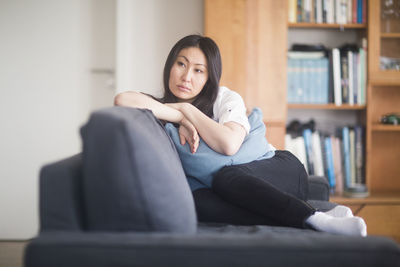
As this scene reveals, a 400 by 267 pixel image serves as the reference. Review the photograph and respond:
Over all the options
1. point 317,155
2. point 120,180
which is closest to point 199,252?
point 120,180

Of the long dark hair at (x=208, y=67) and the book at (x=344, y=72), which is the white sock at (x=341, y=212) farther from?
the book at (x=344, y=72)

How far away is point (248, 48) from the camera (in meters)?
2.50

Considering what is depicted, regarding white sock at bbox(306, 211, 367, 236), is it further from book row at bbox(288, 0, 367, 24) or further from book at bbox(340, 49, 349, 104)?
book row at bbox(288, 0, 367, 24)

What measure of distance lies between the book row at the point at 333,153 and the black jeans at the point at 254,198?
1.17 m

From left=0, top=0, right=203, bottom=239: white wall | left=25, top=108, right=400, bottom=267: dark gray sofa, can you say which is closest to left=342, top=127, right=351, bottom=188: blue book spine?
left=0, top=0, right=203, bottom=239: white wall

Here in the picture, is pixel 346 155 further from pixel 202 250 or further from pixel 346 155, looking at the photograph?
pixel 202 250

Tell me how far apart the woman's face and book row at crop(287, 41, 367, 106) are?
0.96m

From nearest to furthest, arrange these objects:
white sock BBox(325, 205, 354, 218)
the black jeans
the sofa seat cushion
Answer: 1. the sofa seat cushion
2. the black jeans
3. white sock BBox(325, 205, 354, 218)

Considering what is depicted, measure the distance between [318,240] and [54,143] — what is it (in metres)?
2.45

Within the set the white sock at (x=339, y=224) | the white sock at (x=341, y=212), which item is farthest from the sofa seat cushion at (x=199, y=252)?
the white sock at (x=341, y=212)

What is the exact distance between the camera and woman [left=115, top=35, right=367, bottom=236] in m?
1.14

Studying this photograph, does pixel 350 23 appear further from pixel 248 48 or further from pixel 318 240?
pixel 318 240

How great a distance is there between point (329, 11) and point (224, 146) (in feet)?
5.43

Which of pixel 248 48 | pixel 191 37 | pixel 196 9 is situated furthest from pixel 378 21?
pixel 191 37
